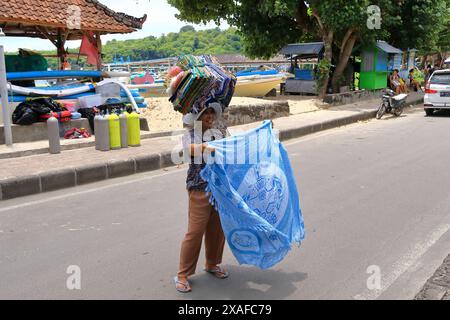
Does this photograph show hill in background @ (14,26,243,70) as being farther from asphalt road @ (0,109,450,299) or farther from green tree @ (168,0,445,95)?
asphalt road @ (0,109,450,299)

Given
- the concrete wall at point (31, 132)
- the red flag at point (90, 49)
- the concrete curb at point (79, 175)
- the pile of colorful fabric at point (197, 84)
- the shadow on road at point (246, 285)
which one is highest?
the red flag at point (90, 49)

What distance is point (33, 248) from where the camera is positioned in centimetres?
451

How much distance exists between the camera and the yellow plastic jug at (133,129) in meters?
9.20

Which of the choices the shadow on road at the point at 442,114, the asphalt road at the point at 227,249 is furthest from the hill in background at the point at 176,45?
the asphalt road at the point at 227,249

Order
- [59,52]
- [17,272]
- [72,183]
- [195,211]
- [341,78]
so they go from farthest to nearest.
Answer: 1. [341,78]
2. [59,52]
3. [72,183]
4. [17,272]
5. [195,211]

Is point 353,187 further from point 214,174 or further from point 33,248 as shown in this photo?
point 33,248

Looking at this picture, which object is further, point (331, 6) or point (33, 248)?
point (331, 6)

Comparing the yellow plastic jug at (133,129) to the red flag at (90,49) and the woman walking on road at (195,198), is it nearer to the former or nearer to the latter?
the red flag at (90,49)

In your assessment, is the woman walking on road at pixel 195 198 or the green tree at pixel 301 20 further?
the green tree at pixel 301 20

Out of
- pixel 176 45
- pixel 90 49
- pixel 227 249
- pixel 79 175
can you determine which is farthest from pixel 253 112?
pixel 176 45

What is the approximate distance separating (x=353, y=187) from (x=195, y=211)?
3708 millimetres

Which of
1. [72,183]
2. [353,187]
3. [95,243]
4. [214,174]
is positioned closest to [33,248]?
[95,243]

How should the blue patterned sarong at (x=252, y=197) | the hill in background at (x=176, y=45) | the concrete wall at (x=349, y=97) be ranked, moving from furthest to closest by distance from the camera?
the hill in background at (x=176, y=45) → the concrete wall at (x=349, y=97) → the blue patterned sarong at (x=252, y=197)

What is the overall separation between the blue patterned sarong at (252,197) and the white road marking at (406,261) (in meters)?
0.70
